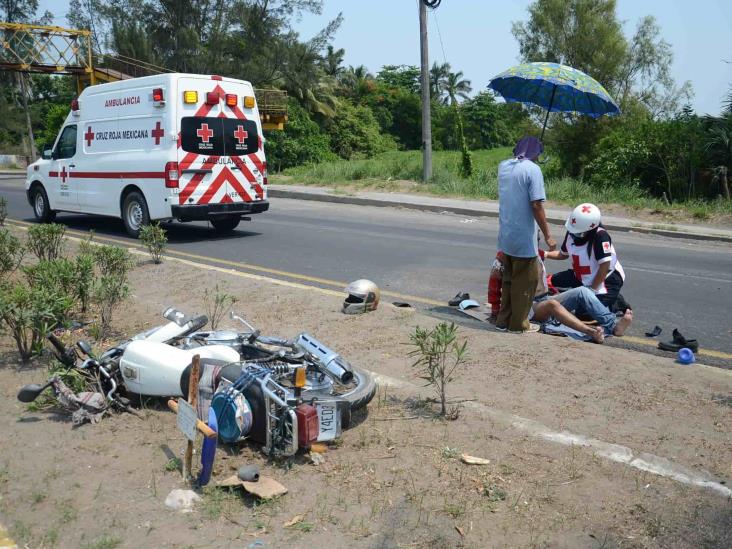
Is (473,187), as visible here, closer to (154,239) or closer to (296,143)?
(154,239)

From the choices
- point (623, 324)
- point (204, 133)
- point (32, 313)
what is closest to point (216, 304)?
point (32, 313)

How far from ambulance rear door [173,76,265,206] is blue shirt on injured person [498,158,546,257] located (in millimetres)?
6493

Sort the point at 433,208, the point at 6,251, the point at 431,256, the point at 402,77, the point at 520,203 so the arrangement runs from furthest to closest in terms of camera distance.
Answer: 1. the point at 402,77
2. the point at 433,208
3. the point at 431,256
4. the point at 6,251
5. the point at 520,203

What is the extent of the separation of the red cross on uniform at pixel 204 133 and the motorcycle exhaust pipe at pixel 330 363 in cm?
787

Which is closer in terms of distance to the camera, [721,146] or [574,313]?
[574,313]

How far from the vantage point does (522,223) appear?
20.1 feet

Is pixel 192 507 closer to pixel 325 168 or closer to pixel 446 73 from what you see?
pixel 325 168

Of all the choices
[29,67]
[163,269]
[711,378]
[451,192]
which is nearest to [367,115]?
[29,67]

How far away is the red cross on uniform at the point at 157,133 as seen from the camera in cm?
1128

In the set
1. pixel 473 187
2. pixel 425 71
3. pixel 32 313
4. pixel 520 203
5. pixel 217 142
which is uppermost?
pixel 425 71

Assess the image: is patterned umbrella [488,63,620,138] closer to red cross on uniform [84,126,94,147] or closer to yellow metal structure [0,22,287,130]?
red cross on uniform [84,126,94,147]

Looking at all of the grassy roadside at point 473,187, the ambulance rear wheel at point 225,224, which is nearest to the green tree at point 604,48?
the grassy roadside at point 473,187

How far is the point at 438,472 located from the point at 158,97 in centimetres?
914

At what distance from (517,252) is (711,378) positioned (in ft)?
6.11
